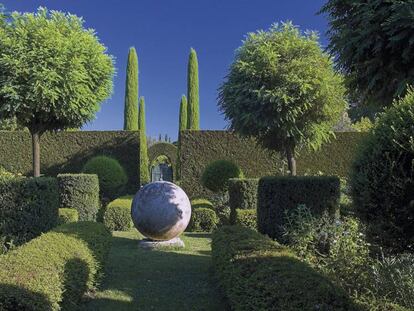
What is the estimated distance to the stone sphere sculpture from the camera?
9.42m

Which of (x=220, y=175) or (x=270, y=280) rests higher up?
(x=220, y=175)

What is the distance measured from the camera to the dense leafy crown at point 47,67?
12.8 metres

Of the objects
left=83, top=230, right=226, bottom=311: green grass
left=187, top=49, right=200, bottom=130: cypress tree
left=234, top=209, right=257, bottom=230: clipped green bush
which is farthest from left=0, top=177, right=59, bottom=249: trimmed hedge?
left=187, top=49, right=200, bottom=130: cypress tree

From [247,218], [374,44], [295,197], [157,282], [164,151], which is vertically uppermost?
[164,151]

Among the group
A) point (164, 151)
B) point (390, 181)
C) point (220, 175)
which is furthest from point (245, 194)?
point (164, 151)

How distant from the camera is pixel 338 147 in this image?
58.2 feet

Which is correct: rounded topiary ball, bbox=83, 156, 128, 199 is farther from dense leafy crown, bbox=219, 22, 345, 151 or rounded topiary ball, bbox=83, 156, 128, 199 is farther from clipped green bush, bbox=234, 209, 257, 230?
clipped green bush, bbox=234, 209, 257, 230

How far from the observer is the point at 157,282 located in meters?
6.90

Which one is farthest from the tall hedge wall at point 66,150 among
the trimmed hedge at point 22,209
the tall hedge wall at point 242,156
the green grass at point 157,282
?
the trimmed hedge at point 22,209

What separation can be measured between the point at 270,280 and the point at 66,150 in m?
15.2

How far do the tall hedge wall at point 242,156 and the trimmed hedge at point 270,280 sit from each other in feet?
38.2

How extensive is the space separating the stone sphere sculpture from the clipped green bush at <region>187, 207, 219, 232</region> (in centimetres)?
355

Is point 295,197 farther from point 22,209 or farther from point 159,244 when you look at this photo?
point 22,209

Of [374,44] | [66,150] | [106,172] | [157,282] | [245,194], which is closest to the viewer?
[374,44]
